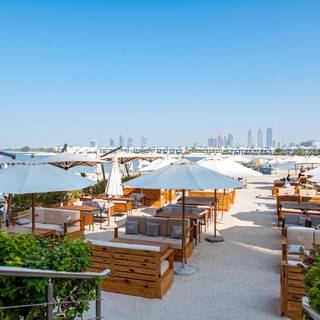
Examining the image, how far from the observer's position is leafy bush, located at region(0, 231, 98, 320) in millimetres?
2643

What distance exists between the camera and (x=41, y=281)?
2.56 m

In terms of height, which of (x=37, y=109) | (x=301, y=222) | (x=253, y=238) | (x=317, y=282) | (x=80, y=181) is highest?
(x=37, y=109)

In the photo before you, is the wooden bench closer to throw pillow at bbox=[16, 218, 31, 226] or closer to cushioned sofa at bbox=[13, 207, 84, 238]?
cushioned sofa at bbox=[13, 207, 84, 238]

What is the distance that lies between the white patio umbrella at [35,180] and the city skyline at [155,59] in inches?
433

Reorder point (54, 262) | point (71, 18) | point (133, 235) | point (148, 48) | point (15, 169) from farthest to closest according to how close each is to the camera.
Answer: point (148, 48) < point (71, 18) < point (133, 235) < point (15, 169) < point (54, 262)

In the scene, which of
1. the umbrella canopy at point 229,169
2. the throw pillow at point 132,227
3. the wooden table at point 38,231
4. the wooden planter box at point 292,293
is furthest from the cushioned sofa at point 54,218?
the wooden planter box at point 292,293

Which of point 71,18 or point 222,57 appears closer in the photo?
point 71,18

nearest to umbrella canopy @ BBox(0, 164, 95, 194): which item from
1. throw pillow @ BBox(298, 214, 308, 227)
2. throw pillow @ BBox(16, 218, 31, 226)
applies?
throw pillow @ BBox(16, 218, 31, 226)

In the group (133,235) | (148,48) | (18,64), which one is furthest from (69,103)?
(133,235)

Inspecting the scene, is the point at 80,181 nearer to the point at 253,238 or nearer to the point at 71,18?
the point at 253,238

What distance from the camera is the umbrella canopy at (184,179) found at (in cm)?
598

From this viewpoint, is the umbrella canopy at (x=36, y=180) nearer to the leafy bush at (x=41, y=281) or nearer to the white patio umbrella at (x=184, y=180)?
the white patio umbrella at (x=184, y=180)

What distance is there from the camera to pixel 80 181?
621 cm

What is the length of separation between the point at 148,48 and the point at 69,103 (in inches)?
446
